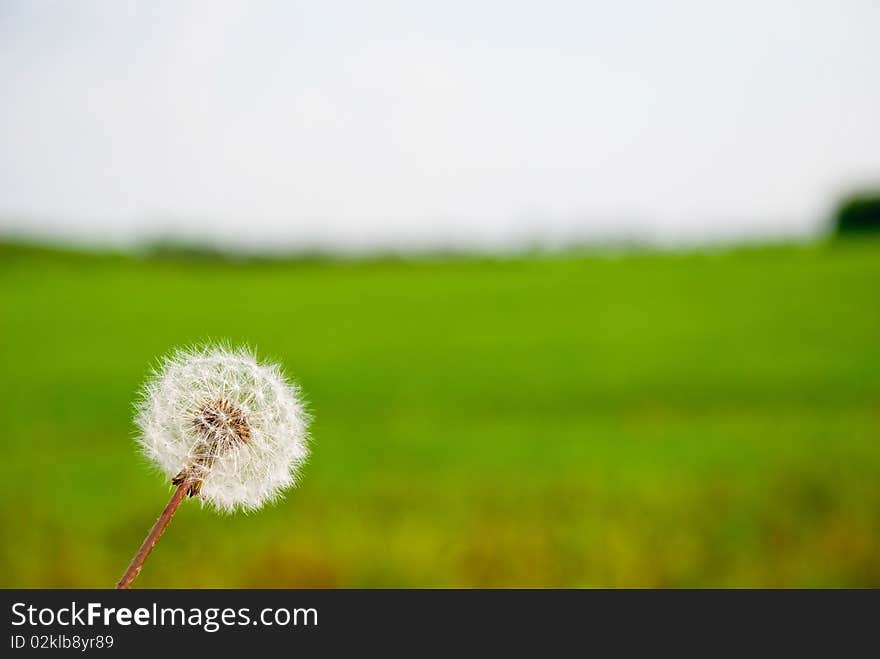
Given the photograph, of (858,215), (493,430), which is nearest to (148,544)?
(493,430)

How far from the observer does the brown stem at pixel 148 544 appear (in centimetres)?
41

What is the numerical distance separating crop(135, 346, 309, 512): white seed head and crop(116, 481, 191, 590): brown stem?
203mm

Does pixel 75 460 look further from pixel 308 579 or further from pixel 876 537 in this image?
pixel 876 537

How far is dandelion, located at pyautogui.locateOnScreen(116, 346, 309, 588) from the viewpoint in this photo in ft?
2.34

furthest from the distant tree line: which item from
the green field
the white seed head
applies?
the white seed head

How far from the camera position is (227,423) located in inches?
30.1

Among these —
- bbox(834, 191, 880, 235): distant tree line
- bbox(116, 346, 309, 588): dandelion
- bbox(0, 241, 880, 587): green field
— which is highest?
bbox(834, 191, 880, 235): distant tree line

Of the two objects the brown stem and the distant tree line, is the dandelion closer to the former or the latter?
the brown stem

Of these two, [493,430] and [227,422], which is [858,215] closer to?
[493,430]

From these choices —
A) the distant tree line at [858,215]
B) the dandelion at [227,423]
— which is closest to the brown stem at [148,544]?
the dandelion at [227,423]

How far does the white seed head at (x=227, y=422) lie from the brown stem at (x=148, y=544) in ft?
0.67

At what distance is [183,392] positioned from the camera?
82cm

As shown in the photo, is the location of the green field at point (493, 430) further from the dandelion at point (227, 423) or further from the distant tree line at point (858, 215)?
the distant tree line at point (858, 215)
